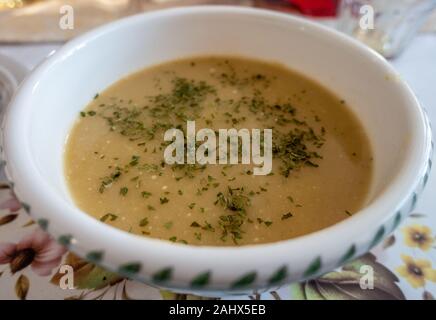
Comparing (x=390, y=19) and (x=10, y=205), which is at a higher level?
(x=390, y=19)

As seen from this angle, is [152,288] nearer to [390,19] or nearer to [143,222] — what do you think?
[143,222]

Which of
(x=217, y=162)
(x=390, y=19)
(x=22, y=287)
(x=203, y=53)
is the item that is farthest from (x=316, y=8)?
(x=22, y=287)

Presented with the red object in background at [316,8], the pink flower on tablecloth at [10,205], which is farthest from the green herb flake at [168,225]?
the red object in background at [316,8]

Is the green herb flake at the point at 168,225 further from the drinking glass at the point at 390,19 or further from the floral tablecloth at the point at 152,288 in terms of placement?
the drinking glass at the point at 390,19

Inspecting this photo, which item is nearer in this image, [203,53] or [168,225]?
[168,225]

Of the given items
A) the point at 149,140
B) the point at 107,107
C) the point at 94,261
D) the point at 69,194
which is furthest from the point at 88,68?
the point at 94,261

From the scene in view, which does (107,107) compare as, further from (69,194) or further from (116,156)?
(69,194)
